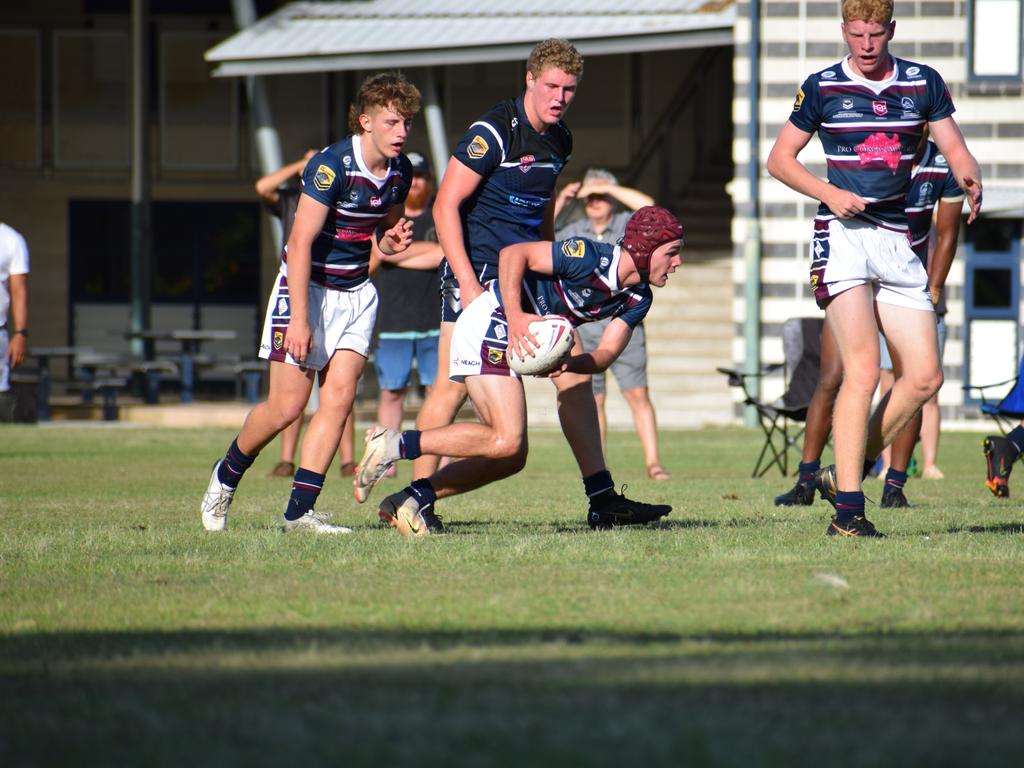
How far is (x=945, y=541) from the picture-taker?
6973 mm

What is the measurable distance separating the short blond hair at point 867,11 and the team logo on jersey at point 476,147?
1585 millimetres

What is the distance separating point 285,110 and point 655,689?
952 inches

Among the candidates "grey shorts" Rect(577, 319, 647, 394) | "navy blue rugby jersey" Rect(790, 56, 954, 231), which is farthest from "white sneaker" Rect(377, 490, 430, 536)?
"grey shorts" Rect(577, 319, 647, 394)

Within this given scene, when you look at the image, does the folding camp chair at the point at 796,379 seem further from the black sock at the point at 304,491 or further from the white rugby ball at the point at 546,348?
the white rugby ball at the point at 546,348

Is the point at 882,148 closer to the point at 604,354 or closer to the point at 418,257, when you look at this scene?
the point at 604,354

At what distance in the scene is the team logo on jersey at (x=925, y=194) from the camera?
7.68 m

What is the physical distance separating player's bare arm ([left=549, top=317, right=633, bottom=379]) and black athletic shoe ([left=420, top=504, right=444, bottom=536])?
2.52ft

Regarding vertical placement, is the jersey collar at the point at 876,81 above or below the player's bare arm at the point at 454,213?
above

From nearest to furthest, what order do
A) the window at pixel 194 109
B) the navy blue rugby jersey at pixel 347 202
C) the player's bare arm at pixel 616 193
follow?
1. the navy blue rugby jersey at pixel 347 202
2. the player's bare arm at pixel 616 193
3. the window at pixel 194 109

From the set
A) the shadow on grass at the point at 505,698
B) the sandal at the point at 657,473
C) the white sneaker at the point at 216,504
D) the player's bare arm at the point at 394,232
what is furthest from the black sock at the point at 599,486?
the sandal at the point at 657,473

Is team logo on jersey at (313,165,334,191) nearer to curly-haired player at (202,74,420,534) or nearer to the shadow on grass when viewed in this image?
curly-haired player at (202,74,420,534)

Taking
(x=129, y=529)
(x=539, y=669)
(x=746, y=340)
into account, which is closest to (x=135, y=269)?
(x=746, y=340)

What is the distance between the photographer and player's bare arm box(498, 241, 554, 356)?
22.5 feet

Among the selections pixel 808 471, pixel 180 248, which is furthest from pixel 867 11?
pixel 180 248
